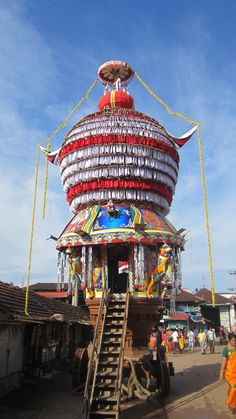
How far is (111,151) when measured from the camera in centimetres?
1319

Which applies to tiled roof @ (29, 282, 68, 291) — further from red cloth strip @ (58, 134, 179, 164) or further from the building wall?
the building wall

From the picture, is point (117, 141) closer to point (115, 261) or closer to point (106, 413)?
point (115, 261)

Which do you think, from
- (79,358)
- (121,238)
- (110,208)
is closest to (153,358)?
(79,358)

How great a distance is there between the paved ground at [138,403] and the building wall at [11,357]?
350mm

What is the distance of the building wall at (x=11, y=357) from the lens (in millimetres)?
10102

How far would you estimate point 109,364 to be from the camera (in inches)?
351

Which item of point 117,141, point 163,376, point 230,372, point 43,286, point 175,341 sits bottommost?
point 163,376

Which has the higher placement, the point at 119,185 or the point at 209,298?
the point at 119,185

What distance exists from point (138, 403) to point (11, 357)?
4.04 metres

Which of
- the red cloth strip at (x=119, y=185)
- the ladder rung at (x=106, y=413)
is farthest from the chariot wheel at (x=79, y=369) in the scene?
the red cloth strip at (x=119, y=185)

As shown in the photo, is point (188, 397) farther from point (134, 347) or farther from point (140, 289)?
point (140, 289)

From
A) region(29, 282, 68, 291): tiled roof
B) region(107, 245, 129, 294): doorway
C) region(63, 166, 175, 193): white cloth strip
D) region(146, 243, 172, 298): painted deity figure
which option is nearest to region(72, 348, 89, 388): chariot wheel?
region(146, 243, 172, 298): painted deity figure

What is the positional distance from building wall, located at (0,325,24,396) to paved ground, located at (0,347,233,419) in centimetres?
35

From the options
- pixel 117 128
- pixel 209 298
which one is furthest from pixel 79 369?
pixel 209 298
